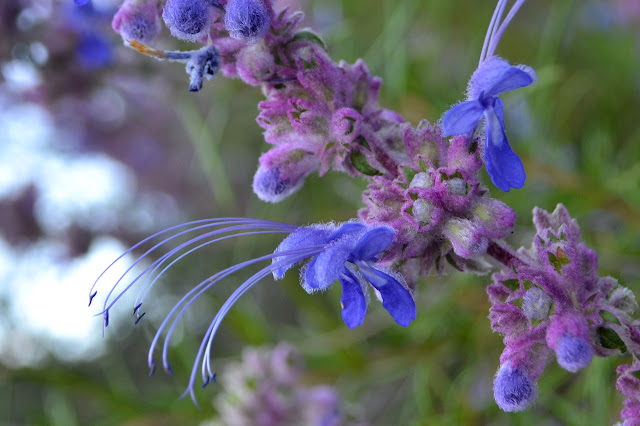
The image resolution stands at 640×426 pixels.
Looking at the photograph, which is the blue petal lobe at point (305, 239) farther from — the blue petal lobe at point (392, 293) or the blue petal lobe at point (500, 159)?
the blue petal lobe at point (500, 159)

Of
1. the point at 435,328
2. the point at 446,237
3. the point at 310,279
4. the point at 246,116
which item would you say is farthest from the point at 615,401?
the point at 246,116

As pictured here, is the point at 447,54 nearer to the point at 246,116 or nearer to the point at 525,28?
the point at 525,28

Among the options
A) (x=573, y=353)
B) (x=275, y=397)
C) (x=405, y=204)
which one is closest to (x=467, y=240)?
(x=405, y=204)

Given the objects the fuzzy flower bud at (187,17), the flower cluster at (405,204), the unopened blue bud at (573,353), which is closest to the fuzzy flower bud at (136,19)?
the flower cluster at (405,204)

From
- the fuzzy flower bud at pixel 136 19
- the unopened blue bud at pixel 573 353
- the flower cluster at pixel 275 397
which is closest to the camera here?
the unopened blue bud at pixel 573 353

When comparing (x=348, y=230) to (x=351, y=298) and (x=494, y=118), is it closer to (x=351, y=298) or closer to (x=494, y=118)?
(x=351, y=298)

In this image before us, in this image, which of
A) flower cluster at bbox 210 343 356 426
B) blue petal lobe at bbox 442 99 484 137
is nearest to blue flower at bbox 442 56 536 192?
blue petal lobe at bbox 442 99 484 137

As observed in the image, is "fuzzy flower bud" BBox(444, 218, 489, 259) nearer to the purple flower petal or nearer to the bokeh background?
the purple flower petal
